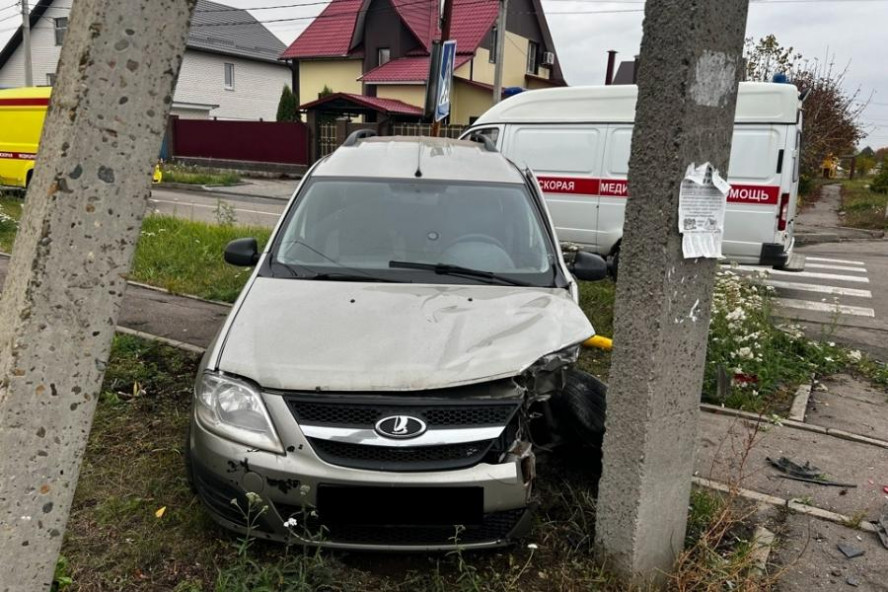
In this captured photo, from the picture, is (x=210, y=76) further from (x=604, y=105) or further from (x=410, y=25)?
(x=604, y=105)

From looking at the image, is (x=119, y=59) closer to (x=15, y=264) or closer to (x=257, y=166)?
(x=15, y=264)

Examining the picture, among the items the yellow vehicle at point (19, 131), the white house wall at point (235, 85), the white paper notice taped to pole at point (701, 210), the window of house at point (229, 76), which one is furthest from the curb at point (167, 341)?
the window of house at point (229, 76)

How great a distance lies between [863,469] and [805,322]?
4356 mm

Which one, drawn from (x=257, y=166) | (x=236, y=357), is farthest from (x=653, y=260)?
(x=257, y=166)

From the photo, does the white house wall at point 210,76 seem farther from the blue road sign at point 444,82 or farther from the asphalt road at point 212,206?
the blue road sign at point 444,82

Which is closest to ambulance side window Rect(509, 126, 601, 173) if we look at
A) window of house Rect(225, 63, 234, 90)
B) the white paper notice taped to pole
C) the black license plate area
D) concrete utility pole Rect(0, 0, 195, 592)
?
the white paper notice taped to pole

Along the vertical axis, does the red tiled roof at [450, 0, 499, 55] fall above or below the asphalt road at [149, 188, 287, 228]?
above

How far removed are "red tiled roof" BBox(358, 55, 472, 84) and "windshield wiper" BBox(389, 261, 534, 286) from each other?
84.5 ft

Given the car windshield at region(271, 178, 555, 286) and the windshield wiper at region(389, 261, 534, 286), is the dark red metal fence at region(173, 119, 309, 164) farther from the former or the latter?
the windshield wiper at region(389, 261, 534, 286)

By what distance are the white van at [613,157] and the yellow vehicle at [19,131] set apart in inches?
360

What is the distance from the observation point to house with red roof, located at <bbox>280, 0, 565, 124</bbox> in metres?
29.0

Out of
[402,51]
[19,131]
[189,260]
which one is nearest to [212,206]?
[19,131]

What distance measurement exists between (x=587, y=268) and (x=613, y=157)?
5821mm

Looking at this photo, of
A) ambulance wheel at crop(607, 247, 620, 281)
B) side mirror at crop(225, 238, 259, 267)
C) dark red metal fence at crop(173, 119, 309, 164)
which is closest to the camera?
side mirror at crop(225, 238, 259, 267)
